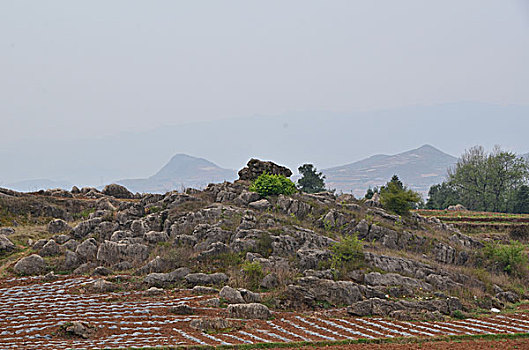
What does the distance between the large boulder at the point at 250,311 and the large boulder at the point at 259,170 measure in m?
20.4

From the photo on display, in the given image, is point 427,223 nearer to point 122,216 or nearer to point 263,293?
point 263,293

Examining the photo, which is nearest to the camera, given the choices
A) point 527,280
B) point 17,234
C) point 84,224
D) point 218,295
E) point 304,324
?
point 304,324

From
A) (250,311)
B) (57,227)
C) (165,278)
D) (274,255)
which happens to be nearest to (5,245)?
(57,227)

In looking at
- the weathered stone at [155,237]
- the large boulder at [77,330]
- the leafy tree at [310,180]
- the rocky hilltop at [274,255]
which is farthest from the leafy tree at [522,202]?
the large boulder at [77,330]

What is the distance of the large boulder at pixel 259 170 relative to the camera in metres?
37.9

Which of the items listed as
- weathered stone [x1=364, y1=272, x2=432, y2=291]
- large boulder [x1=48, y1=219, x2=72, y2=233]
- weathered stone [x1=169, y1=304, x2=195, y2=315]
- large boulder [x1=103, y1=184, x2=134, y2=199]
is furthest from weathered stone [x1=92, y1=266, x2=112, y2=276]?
large boulder [x1=103, y1=184, x2=134, y2=199]

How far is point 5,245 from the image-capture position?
96.2 feet

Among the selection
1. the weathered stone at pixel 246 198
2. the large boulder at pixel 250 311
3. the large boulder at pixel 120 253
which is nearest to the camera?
the large boulder at pixel 250 311

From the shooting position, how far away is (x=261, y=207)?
3127 centimetres

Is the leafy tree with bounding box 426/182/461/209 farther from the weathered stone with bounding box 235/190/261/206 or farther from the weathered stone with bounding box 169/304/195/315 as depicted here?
the weathered stone with bounding box 169/304/195/315

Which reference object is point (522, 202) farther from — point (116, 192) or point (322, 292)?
point (116, 192)

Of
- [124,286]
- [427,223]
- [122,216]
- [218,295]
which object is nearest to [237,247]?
[218,295]

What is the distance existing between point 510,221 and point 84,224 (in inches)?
1986

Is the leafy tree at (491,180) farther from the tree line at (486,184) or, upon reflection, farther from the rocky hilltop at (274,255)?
the rocky hilltop at (274,255)
